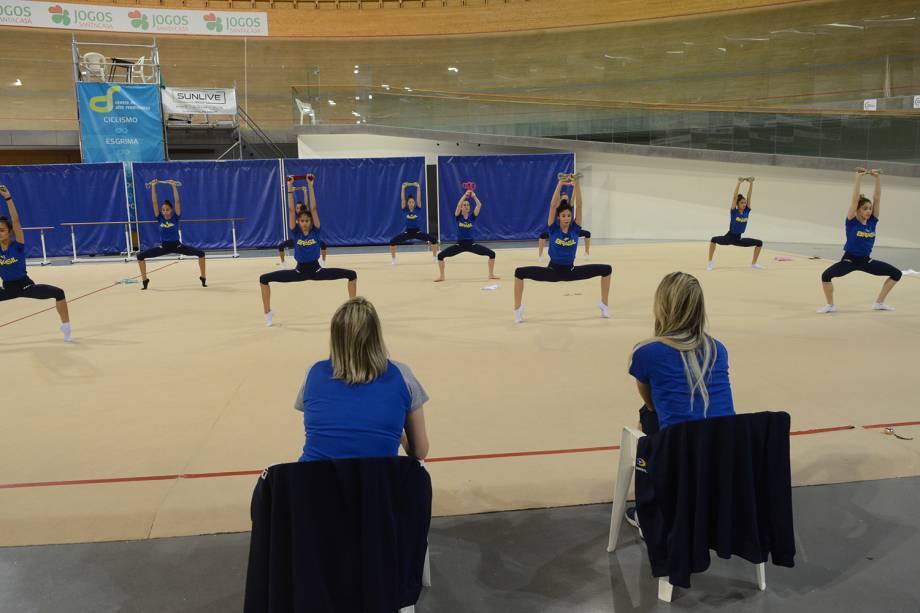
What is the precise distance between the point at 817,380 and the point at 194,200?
15697 mm

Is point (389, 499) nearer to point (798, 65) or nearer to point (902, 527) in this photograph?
point (902, 527)

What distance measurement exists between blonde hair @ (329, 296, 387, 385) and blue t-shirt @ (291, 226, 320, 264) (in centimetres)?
614

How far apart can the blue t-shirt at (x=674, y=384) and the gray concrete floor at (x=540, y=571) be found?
642 mm

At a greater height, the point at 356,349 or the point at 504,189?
the point at 504,189

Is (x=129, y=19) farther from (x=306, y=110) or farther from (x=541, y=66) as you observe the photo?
(x=541, y=66)

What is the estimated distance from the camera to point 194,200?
680 inches

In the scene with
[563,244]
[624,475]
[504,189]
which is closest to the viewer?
[624,475]

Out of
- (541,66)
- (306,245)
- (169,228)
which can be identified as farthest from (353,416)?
(541,66)

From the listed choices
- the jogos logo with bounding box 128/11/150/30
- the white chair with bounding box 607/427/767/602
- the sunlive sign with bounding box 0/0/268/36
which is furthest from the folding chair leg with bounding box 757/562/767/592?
the jogos logo with bounding box 128/11/150/30

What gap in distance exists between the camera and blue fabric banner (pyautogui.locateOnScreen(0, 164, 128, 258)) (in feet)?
54.6

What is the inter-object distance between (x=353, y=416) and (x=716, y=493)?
4.39 feet

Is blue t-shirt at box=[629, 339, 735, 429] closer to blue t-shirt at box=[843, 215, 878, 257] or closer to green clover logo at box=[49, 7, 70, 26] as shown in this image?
blue t-shirt at box=[843, 215, 878, 257]

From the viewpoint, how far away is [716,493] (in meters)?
2.45

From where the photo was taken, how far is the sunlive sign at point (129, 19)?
65.1 feet
